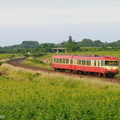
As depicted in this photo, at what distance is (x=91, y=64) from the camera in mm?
38750

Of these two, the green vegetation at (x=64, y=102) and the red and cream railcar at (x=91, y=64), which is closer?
the green vegetation at (x=64, y=102)

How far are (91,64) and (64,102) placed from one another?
1715 centimetres

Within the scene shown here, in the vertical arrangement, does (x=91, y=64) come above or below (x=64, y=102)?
above

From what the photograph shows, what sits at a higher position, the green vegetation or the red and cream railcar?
the red and cream railcar

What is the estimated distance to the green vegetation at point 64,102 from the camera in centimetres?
1758

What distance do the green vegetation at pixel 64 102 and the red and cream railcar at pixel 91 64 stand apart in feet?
15.2

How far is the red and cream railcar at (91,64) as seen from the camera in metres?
36.3

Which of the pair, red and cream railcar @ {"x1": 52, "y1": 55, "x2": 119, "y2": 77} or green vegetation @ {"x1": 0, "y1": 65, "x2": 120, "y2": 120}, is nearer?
green vegetation @ {"x1": 0, "y1": 65, "x2": 120, "y2": 120}

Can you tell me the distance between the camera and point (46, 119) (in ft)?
55.6

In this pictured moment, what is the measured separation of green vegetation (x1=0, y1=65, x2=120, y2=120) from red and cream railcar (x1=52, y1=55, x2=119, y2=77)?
4.64 metres

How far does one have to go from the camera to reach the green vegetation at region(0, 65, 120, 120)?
1758cm

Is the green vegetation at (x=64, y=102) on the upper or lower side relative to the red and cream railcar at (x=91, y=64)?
lower

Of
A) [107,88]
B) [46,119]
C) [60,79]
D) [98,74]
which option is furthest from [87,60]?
[46,119]

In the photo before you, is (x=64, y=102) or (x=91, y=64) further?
(x=91, y=64)
